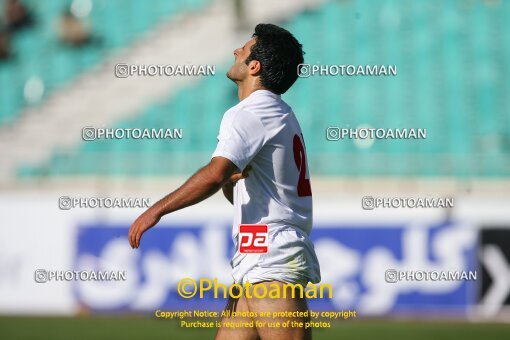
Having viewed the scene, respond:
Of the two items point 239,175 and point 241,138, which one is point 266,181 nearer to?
point 239,175

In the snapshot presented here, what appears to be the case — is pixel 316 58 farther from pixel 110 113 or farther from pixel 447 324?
pixel 447 324

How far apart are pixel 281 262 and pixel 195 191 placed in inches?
19.3

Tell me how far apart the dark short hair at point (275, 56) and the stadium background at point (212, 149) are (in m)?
4.24

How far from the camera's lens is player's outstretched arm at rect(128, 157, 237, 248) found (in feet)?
11.5

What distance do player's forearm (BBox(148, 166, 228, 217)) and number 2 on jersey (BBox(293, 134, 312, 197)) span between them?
0.41 m

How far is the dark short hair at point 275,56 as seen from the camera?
152 inches

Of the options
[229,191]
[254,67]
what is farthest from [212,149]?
[254,67]

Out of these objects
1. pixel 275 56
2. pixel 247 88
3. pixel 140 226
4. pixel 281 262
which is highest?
pixel 275 56

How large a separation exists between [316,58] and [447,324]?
3930 mm

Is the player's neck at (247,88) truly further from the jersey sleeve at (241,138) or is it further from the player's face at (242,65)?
the jersey sleeve at (241,138)

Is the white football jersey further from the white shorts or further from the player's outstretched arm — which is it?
the player's outstretched arm

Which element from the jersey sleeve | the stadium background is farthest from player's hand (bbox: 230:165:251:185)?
the stadium background

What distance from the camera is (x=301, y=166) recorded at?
3859 mm

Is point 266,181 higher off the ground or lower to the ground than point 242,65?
lower
